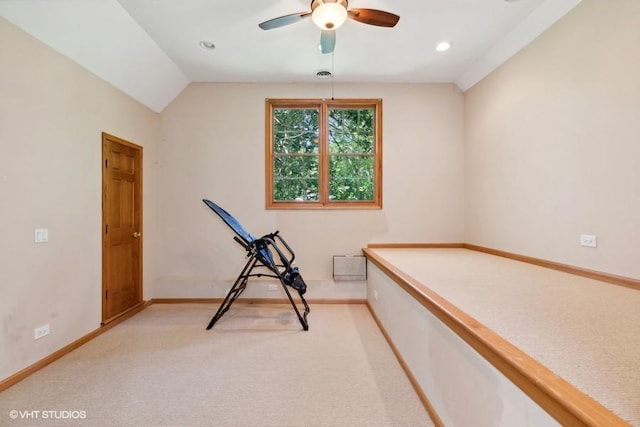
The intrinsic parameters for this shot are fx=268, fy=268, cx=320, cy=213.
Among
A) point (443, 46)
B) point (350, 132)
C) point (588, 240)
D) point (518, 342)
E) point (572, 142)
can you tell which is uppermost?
point (443, 46)

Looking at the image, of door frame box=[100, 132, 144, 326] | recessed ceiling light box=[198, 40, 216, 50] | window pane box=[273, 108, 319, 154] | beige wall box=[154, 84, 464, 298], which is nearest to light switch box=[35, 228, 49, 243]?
door frame box=[100, 132, 144, 326]

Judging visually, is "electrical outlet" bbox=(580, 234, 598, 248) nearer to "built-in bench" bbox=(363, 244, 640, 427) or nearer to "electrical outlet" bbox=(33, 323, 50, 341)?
"built-in bench" bbox=(363, 244, 640, 427)

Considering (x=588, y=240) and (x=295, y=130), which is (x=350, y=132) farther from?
(x=588, y=240)

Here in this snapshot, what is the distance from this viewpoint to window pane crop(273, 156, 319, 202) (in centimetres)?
407

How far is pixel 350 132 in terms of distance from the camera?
4.11 m

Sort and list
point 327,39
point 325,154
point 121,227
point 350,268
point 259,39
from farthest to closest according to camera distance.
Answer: point 325,154, point 350,268, point 121,227, point 259,39, point 327,39

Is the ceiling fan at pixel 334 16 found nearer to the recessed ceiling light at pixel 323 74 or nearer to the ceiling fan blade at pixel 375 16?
the ceiling fan blade at pixel 375 16

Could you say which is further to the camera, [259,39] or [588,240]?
[259,39]

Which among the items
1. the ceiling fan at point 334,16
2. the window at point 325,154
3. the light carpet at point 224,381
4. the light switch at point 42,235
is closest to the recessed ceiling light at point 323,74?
the window at point 325,154

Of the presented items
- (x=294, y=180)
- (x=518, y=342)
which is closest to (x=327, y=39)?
(x=294, y=180)

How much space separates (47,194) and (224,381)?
7.33 feet

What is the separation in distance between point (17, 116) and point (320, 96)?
10.4ft

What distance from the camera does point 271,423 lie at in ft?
5.55

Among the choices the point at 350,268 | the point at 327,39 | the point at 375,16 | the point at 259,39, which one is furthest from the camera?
the point at 350,268
